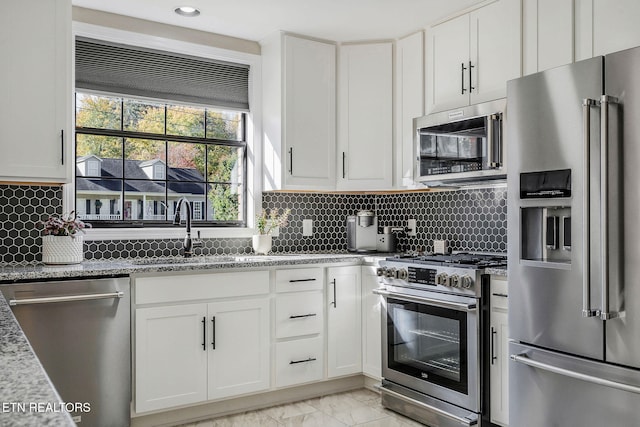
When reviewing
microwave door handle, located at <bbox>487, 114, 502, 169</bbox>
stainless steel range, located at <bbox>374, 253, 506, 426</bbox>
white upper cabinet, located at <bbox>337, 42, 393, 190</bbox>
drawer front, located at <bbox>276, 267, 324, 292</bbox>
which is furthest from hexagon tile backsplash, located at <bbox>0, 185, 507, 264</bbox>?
drawer front, located at <bbox>276, 267, 324, 292</bbox>

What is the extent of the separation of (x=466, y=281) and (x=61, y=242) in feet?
7.43

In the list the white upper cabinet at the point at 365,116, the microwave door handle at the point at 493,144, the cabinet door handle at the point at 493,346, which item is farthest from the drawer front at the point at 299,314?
the microwave door handle at the point at 493,144

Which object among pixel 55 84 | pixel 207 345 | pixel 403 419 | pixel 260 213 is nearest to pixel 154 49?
pixel 55 84

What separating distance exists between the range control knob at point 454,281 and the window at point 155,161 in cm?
174

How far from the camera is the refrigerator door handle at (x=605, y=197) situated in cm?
211

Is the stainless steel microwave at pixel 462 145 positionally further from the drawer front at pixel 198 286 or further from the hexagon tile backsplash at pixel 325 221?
the drawer front at pixel 198 286

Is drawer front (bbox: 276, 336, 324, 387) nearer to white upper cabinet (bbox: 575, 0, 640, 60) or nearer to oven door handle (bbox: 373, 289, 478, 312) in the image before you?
oven door handle (bbox: 373, 289, 478, 312)

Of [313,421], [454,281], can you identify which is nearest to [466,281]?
[454,281]

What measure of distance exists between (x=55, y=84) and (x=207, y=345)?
5.65 feet

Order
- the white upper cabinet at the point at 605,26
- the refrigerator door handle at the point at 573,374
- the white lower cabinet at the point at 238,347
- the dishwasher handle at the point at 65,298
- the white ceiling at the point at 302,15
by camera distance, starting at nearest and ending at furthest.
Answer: the refrigerator door handle at the point at 573,374 < the white upper cabinet at the point at 605,26 < the dishwasher handle at the point at 65,298 < the white lower cabinet at the point at 238,347 < the white ceiling at the point at 302,15

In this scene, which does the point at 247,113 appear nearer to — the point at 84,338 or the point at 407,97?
the point at 407,97

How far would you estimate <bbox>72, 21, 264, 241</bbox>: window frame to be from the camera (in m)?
3.54

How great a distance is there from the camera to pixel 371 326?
376 centimetres

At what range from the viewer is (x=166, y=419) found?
3.21m
